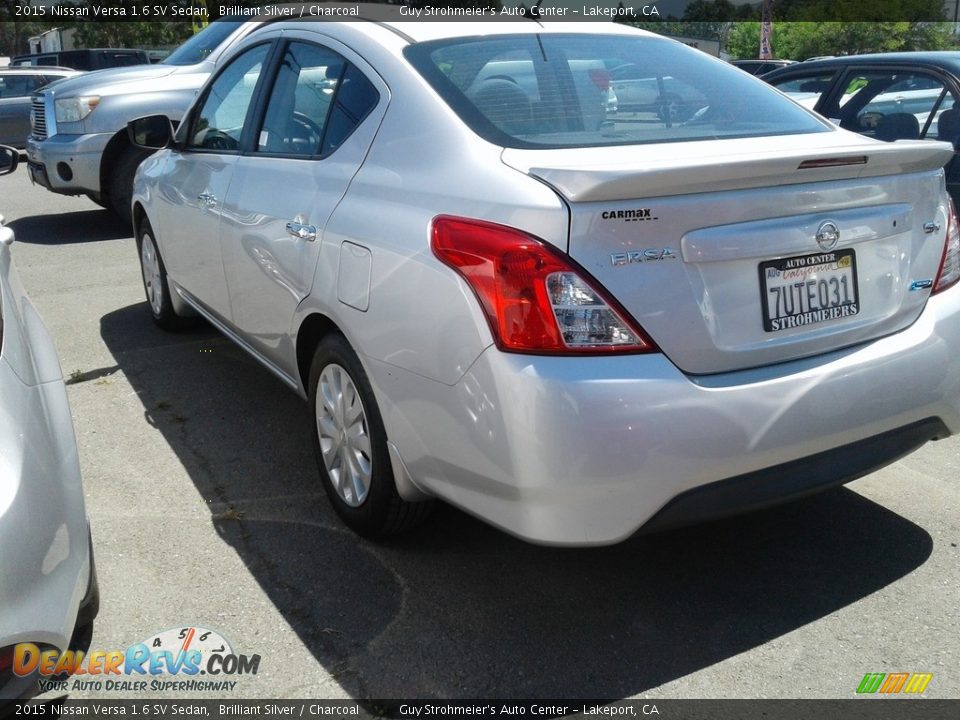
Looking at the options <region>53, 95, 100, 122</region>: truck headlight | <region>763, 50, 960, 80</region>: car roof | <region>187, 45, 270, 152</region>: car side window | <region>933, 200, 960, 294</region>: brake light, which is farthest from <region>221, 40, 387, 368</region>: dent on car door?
<region>53, 95, 100, 122</region>: truck headlight

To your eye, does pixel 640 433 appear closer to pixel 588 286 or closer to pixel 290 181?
pixel 588 286

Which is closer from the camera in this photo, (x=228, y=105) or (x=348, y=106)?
(x=348, y=106)

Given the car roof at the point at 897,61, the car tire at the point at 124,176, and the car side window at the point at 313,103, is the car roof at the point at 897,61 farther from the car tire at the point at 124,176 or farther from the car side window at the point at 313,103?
the car tire at the point at 124,176

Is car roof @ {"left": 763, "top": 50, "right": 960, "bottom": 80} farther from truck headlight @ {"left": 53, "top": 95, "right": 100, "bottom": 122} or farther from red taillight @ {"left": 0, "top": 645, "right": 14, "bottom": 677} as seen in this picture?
truck headlight @ {"left": 53, "top": 95, "right": 100, "bottom": 122}

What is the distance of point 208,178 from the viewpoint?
4461 millimetres

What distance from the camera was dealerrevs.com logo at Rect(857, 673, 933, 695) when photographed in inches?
106

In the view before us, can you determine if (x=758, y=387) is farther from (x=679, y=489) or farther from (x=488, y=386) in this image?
(x=488, y=386)

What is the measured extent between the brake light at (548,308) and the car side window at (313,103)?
1044 mm

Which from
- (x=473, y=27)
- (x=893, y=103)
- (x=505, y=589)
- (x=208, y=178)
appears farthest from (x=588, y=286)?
(x=893, y=103)

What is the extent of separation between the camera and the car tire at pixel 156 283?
18.7 feet

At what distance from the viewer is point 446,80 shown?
320 centimetres

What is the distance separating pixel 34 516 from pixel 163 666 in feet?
2.72

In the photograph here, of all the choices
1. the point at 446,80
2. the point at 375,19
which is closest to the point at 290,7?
the point at 375,19

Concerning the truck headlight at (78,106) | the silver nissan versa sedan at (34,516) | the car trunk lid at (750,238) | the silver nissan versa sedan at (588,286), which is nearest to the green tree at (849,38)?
the truck headlight at (78,106)
